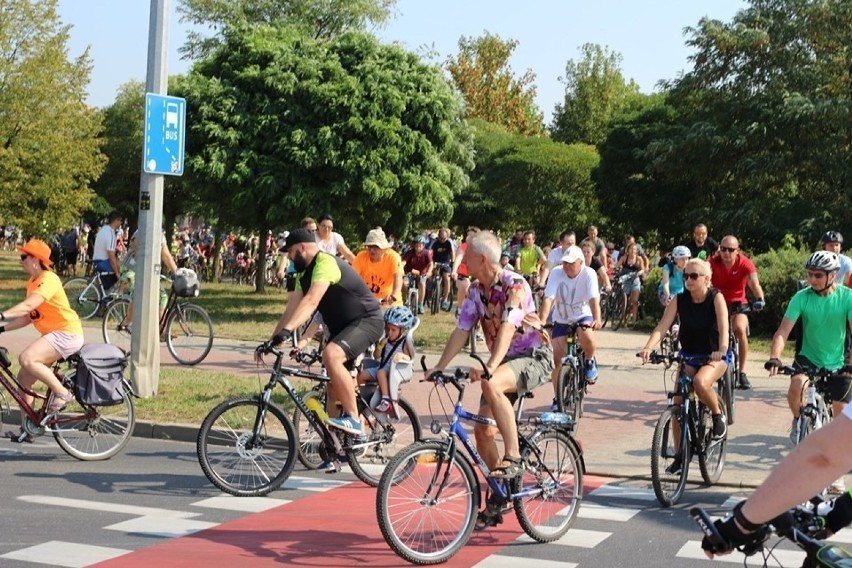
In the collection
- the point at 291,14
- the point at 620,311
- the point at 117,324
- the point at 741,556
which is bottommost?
the point at 741,556

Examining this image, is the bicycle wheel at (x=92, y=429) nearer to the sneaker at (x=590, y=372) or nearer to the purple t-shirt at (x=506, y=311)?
the purple t-shirt at (x=506, y=311)

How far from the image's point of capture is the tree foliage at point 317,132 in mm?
26297

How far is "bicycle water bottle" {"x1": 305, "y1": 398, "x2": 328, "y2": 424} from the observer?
9048 mm

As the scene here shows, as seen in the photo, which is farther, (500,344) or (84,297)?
(84,297)

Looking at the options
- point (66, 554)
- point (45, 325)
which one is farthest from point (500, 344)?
point (45, 325)

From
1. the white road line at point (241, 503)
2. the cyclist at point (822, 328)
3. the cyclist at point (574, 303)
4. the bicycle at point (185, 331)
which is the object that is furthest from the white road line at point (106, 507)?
the bicycle at point (185, 331)

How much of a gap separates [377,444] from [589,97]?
2795 inches

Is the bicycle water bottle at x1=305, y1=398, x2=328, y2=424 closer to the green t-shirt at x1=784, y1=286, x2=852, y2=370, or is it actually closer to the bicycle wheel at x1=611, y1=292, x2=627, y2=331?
the green t-shirt at x1=784, y1=286, x2=852, y2=370

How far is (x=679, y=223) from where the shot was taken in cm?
5116

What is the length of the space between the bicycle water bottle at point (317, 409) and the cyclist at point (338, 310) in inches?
3.7

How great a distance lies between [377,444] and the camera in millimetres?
9188

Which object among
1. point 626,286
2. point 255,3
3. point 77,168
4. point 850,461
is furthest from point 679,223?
point 850,461

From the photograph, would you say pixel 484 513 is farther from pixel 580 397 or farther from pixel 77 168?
pixel 77 168

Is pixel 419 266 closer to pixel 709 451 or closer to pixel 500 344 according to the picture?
pixel 709 451
